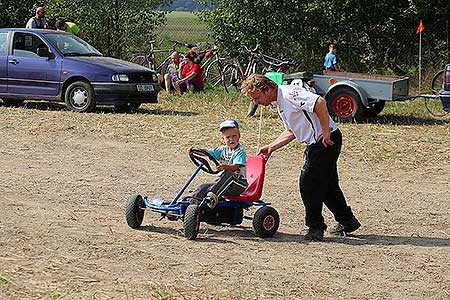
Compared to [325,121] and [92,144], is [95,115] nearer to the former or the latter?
[92,144]

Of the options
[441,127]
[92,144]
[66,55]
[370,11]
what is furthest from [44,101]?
[370,11]

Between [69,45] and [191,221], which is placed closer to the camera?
[191,221]

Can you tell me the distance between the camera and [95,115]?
A: 17359 millimetres

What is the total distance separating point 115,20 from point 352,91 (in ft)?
37.7

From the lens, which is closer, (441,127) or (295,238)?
(295,238)

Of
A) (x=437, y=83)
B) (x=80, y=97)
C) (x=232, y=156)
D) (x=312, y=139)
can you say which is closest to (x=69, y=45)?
(x=80, y=97)

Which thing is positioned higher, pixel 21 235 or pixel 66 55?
pixel 66 55

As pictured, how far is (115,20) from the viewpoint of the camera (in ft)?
88.3

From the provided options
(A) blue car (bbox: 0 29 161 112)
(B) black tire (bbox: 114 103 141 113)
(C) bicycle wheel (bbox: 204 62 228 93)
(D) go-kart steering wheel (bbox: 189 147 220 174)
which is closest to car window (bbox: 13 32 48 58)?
(A) blue car (bbox: 0 29 161 112)

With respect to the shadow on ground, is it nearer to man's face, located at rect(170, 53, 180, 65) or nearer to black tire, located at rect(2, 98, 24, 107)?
black tire, located at rect(2, 98, 24, 107)

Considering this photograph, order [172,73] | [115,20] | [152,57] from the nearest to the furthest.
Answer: [172,73], [152,57], [115,20]

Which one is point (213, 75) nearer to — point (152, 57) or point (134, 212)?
point (152, 57)

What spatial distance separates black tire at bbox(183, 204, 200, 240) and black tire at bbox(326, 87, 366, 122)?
883 centimetres

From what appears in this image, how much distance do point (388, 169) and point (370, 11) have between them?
1325 cm
